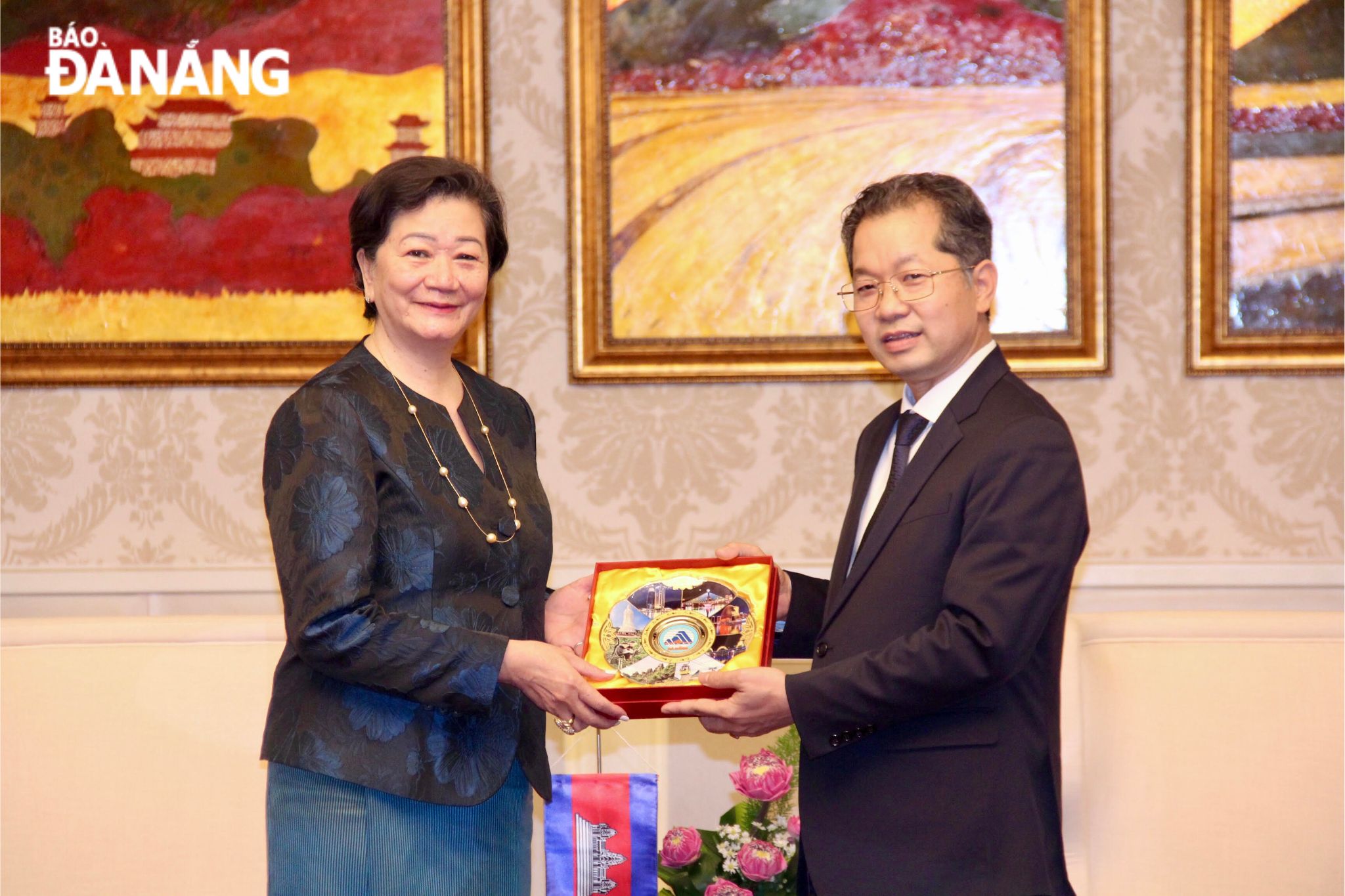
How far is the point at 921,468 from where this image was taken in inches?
79.7

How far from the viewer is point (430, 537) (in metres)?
2.04

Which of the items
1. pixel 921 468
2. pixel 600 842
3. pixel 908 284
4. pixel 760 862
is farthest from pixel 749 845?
pixel 908 284

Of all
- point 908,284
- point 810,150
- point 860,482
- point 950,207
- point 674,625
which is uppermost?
point 810,150

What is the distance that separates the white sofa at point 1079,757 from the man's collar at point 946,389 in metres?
1.15

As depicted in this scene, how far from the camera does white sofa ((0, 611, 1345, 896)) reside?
2824mm

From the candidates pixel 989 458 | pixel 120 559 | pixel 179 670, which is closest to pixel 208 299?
pixel 120 559

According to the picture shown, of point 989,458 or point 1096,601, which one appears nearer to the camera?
point 989,458

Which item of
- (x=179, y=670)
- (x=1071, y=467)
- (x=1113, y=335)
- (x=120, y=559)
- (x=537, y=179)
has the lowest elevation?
(x=179, y=670)

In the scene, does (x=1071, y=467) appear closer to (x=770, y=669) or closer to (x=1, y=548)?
(x=770, y=669)

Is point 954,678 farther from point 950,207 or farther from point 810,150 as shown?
point 810,150

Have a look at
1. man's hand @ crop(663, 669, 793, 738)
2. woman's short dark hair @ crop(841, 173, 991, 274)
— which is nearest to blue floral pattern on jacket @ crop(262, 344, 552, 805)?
man's hand @ crop(663, 669, 793, 738)

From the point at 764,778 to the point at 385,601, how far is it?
3.15 ft

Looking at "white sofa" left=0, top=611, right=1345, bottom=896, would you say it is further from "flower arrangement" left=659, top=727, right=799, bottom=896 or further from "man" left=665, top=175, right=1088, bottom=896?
"man" left=665, top=175, right=1088, bottom=896

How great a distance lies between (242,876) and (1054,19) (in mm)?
3037
